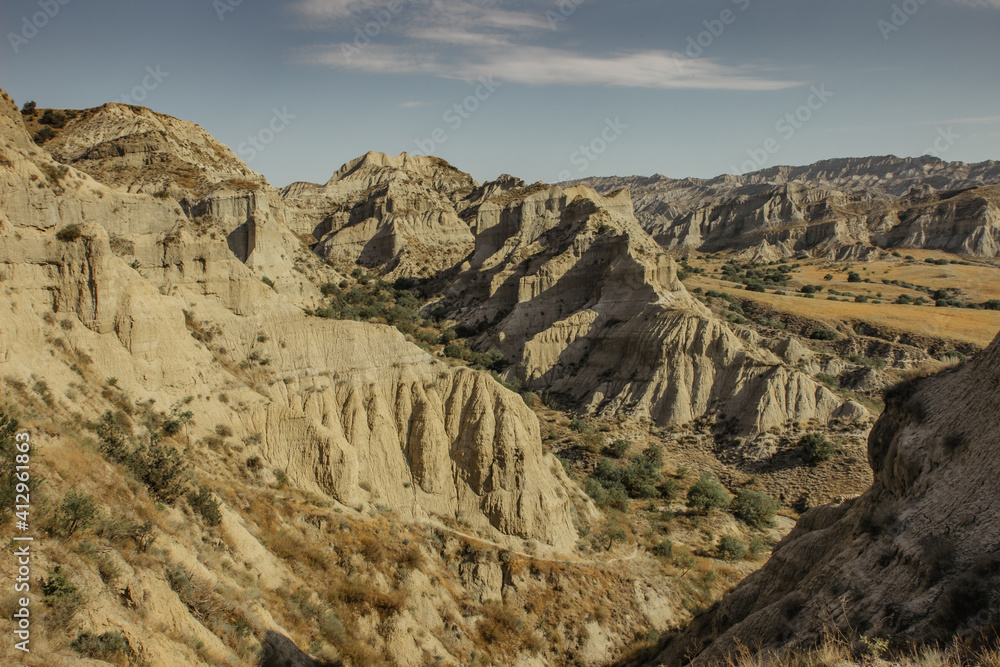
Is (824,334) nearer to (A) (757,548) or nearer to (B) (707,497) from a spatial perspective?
(B) (707,497)

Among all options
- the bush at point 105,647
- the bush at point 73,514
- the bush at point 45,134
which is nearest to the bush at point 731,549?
the bush at point 105,647

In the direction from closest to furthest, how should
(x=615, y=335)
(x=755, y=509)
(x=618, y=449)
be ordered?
(x=755, y=509), (x=618, y=449), (x=615, y=335)

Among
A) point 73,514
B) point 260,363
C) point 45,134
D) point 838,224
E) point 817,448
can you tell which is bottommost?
point 817,448

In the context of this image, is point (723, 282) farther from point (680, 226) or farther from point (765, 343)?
point (680, 226)

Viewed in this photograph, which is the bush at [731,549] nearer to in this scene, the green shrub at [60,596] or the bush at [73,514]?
the bush at [73,514]

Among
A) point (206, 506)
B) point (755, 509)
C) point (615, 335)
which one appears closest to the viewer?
point (206, 506)

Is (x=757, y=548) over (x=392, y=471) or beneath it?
beneath

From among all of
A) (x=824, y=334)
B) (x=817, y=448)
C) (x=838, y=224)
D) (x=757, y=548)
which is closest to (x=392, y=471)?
(x=757, y=548)
